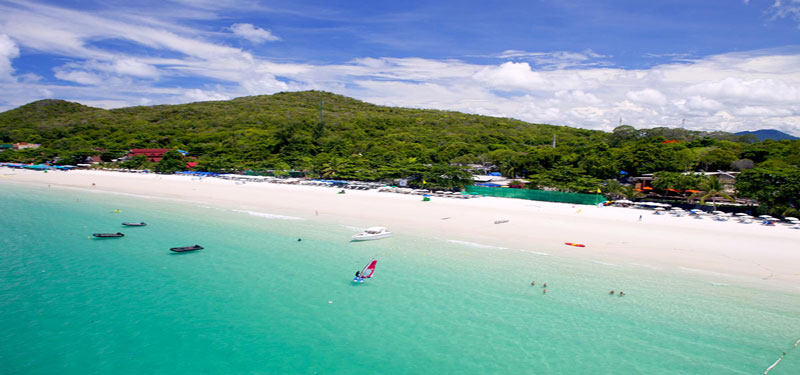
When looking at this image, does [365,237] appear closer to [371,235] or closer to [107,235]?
[371,235]

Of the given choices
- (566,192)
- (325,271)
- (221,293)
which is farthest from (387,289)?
(566,192)

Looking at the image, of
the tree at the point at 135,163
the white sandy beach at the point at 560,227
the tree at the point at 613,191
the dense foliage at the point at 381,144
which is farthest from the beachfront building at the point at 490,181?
the tree at the point at 135,163

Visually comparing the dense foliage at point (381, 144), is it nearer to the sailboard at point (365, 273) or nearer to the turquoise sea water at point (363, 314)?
the turquoise sea water at point (363, 314)

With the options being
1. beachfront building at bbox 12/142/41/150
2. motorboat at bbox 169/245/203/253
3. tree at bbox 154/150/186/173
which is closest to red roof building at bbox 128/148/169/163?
tree at bbox 154/150/186/173

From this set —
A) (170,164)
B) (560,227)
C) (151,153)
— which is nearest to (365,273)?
(560,227)

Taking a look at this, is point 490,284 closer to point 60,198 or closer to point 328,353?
point 328,353

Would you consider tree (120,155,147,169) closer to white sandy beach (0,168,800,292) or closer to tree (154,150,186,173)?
tree (154,150,186,173)
